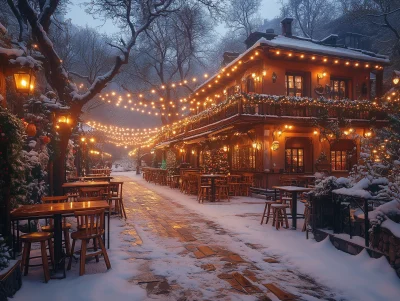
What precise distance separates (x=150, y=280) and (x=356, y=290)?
3.04 m

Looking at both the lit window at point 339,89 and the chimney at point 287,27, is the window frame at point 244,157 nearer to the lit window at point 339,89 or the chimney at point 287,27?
the lit window at point 339,89

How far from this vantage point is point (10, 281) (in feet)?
13.5

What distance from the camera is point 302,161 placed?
17406 millimetres

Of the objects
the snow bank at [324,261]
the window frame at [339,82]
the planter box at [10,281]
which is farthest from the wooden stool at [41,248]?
the window frame at [339,82]

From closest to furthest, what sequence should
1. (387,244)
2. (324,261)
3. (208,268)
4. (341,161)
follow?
(387,244), (208,268), (324,261), (341,161)

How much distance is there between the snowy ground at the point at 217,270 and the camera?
4.34 m

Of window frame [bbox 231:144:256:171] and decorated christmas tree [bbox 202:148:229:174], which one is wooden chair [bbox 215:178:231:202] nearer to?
decorated christmas tree [bbox 202:148:229:174]

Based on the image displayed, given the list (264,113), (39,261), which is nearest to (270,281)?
(39,261)

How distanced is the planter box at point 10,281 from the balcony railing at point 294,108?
12.0 metres

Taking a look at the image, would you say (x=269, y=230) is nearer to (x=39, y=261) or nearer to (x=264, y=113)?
(x=39, y=261)

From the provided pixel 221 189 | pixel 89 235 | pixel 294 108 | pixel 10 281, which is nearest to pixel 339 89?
pixel 294 108

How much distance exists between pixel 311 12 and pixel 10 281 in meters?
44.7

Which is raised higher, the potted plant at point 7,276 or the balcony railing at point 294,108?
the balcony railing at point 294,108

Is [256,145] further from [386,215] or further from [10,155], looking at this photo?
[10,155]
